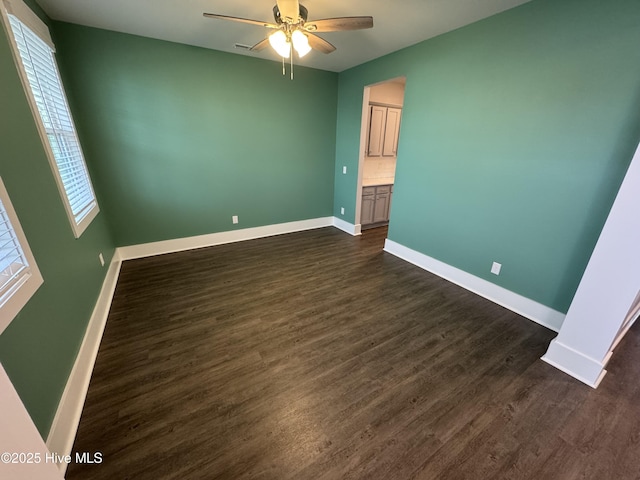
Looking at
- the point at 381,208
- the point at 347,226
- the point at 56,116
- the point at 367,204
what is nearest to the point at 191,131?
the point at 56,116

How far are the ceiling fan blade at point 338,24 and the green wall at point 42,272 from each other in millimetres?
1871

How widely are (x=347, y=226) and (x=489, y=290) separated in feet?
8.02

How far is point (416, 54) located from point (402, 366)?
3235 mm

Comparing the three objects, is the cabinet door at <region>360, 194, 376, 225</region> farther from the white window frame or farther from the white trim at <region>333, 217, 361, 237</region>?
the white window frame

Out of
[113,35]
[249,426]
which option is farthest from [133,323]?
[113,35]

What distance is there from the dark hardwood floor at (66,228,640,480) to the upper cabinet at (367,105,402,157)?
285 cm

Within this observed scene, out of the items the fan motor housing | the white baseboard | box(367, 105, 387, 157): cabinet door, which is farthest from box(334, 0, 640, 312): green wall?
the white baseboard

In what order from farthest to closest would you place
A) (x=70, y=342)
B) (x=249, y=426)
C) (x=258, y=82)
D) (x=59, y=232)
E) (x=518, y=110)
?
1. (x=258, y=82)
2. (x=518, y=110)
3. (x=59, y=232)
4. (x=70, y=342)
5. (x=249, y=426)

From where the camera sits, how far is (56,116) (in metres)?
2.21

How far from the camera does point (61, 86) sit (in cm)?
244

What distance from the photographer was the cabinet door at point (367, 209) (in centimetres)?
448

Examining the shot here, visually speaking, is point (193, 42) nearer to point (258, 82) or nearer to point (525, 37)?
point (258, 82)

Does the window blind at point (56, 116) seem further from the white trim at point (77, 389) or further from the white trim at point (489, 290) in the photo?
the white trim at point (489, 290)

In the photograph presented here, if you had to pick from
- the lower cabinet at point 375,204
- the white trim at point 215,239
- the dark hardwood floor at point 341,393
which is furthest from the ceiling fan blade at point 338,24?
the white trim at point 215,239
